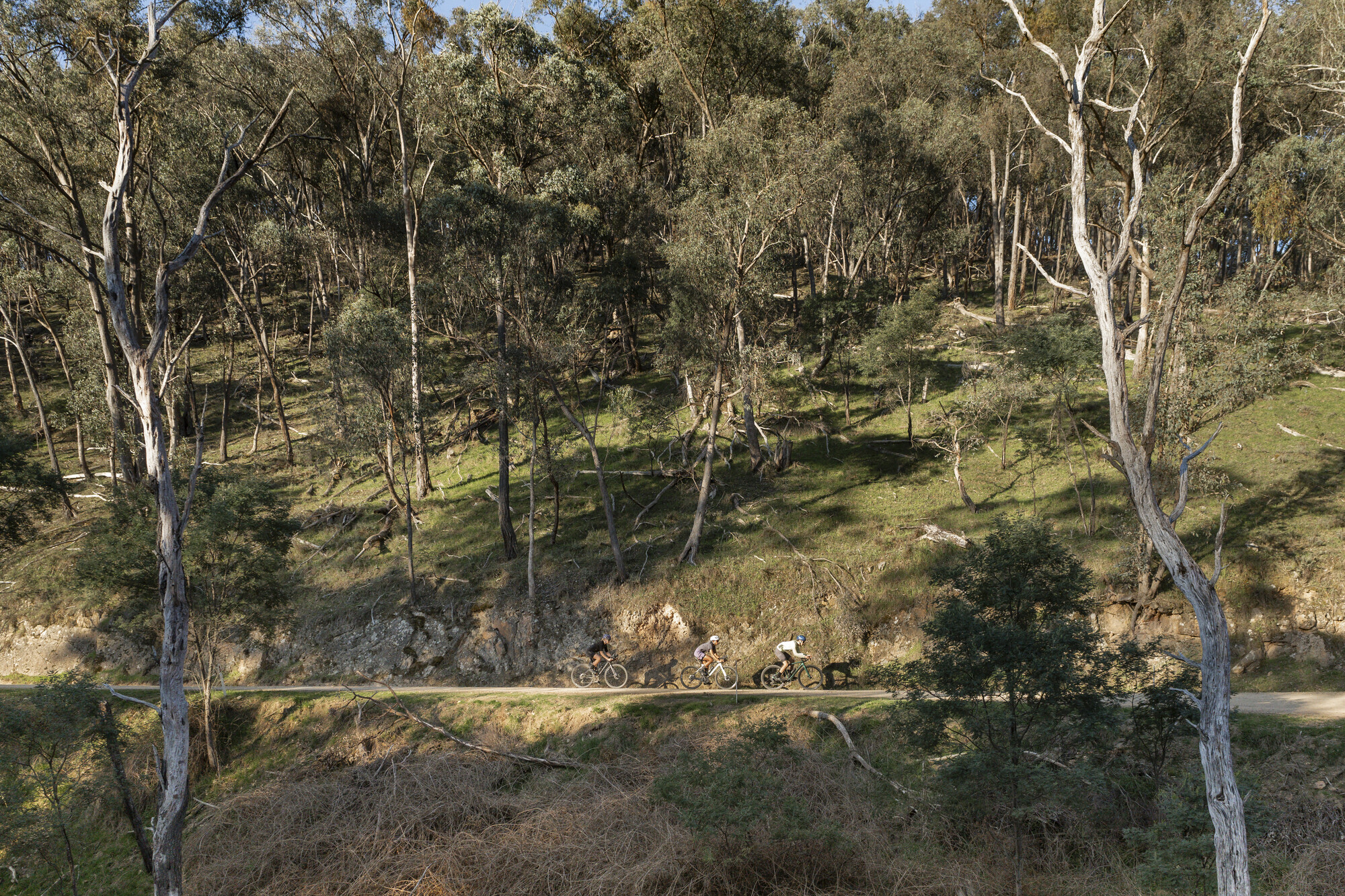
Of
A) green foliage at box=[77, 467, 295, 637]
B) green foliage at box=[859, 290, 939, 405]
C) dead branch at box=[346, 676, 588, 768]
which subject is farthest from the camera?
green foliage at box=[859, 290, 939, 405]

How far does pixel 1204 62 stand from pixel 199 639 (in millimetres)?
39939

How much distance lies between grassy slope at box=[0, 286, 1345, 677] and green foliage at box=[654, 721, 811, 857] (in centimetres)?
1097

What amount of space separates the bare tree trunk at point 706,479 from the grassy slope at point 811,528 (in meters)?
0.50

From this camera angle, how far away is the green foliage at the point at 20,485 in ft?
74.8

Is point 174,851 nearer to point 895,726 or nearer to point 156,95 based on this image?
point 895,726

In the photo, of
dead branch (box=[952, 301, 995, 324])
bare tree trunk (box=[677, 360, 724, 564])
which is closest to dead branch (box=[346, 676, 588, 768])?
bare tree trunk (box=[677, 360, 724, 564])

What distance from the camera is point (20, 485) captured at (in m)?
23.1

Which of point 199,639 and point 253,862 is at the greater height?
point 199,639

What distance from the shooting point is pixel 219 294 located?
36219mm

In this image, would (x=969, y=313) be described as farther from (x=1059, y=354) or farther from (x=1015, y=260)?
(x=1059, y=354)

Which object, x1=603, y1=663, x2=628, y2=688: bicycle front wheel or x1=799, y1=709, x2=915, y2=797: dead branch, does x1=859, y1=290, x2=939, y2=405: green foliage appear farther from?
x1=799, y1=709, x2=915, y2=797: dead branch

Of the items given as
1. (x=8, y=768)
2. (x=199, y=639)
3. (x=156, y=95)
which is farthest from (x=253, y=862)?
(x=156, y=95)

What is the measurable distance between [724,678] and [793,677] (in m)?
1.94

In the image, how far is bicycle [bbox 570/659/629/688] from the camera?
2084 cm
